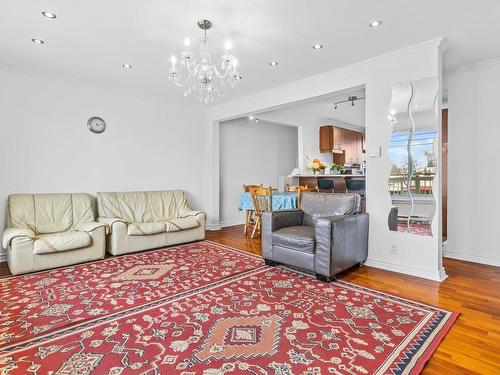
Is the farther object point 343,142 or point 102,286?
point 343,142

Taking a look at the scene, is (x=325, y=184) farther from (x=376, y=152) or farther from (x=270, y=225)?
(x=270, y=225)

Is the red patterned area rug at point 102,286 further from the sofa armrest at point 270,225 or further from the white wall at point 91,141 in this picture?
the white wall at point 91,141

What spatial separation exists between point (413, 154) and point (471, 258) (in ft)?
5.83

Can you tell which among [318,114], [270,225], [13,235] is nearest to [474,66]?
[270,225]

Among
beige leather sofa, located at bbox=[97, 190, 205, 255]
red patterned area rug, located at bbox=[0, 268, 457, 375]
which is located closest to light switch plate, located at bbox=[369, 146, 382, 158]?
red patterned area rug, located at bbox=[0, 268, 457, 375]

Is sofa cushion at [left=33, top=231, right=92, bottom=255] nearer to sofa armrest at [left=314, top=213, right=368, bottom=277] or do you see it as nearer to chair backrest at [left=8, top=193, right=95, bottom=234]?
chair backrest at [left=8, top=193, right=95, bottom=234]

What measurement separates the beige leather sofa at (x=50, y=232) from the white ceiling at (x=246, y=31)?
184 centimetres

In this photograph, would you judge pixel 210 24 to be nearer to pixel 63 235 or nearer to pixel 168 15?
pixel 168 15

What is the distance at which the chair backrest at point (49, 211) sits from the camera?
3.78 metres

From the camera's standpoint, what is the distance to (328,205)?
3662 millimetres

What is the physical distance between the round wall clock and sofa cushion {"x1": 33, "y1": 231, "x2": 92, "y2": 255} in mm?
1803

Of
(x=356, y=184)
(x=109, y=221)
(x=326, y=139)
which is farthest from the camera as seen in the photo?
(x=326, y=139)

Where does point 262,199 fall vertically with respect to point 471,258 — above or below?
above

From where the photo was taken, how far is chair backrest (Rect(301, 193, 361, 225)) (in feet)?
11.4
